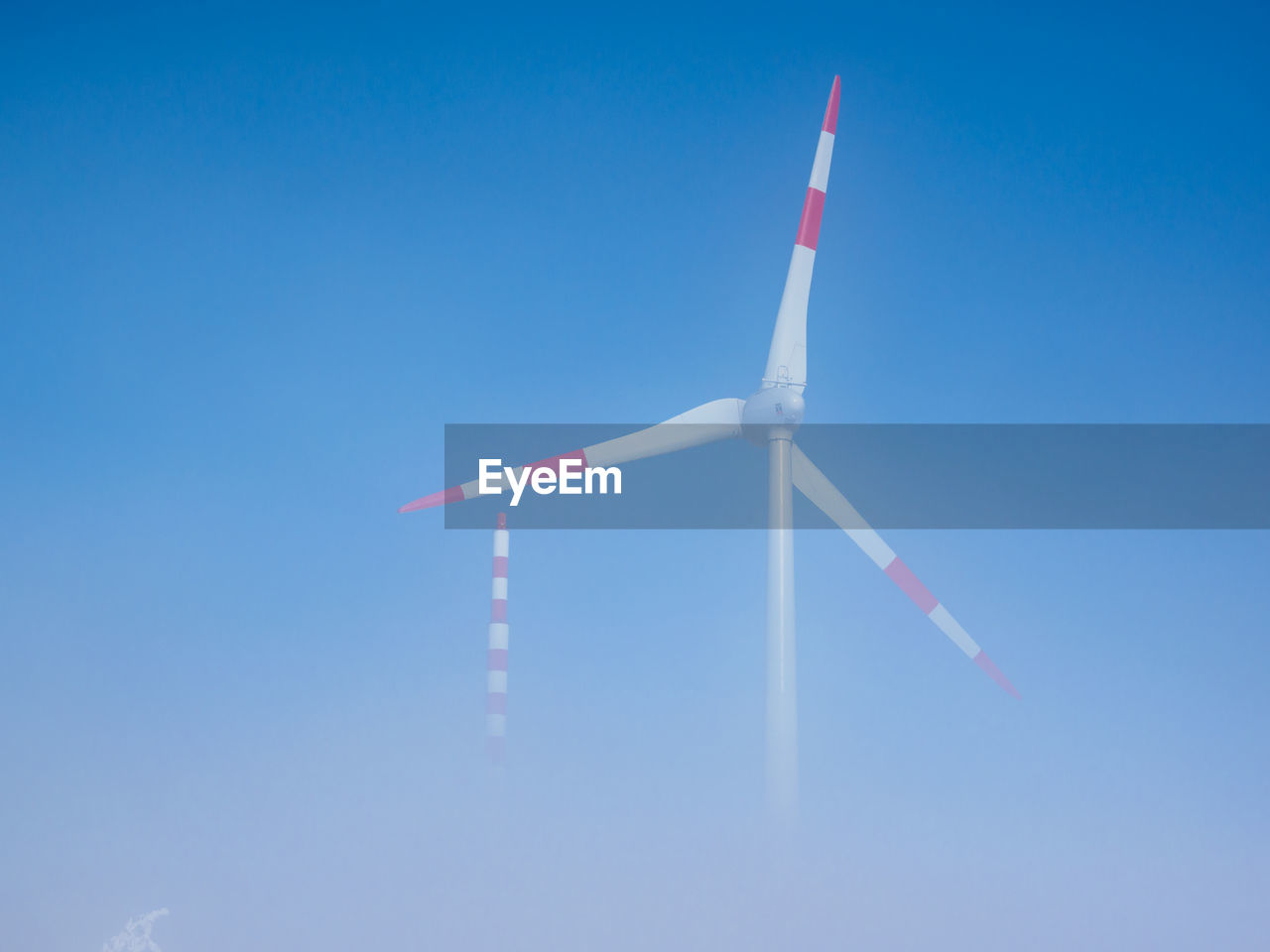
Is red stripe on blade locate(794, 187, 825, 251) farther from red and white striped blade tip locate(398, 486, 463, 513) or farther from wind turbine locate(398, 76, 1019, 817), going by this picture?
red and white striped blade tip locate(398, 486, 463, 513)

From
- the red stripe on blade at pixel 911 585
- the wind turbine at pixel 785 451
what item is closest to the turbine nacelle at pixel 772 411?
the wind turbine at pixel 785 451

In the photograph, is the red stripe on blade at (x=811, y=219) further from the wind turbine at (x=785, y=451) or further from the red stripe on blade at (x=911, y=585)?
the red stripe on blade at (x=911, y=585)

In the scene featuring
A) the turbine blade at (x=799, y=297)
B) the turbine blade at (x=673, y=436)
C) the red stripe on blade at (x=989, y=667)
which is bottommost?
the red stripe on blade at (x=989, y=667)

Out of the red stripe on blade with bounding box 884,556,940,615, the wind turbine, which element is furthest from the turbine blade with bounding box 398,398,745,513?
the red stripe on blade with bounding box 884,556,940,615

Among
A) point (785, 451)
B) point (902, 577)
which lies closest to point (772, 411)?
point (785, 451)

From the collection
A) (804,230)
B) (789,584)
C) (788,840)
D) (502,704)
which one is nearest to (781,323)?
(804,230)

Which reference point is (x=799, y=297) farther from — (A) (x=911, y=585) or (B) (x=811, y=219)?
(A) (x=911, y=585)
